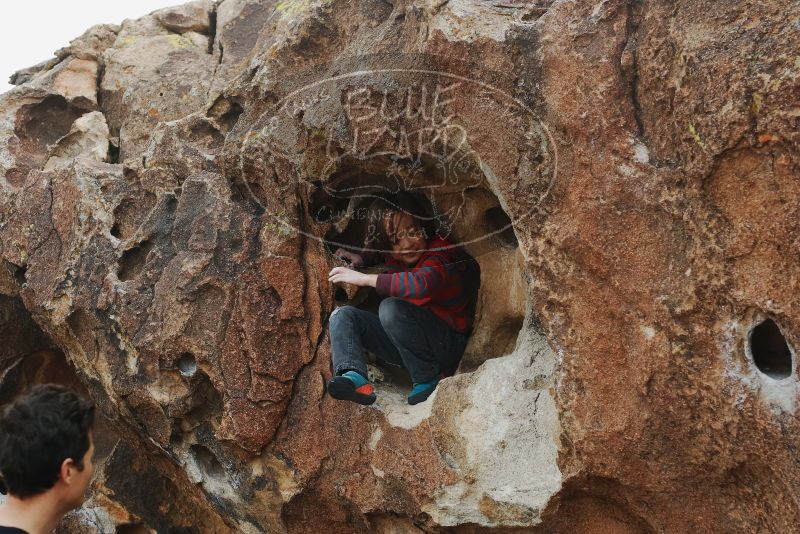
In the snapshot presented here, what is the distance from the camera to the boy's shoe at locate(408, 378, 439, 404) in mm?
4859

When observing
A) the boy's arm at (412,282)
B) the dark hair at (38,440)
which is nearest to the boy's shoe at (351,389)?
the boy's arm at (412,282)

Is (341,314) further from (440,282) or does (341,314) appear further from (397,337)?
(440,282)

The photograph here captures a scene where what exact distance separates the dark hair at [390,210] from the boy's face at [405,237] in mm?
106

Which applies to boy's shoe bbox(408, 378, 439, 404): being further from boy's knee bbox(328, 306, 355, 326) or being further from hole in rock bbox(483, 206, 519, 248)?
hole in rock bbox(483, 206, 519, 248)

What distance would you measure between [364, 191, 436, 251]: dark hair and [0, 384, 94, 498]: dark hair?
111 inches

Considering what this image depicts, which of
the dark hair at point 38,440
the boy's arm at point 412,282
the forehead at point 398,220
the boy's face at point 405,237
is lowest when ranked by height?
the boy's arm at point 412,282

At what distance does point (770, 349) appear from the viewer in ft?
11.5

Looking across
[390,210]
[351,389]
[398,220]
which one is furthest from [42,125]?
[351,389]

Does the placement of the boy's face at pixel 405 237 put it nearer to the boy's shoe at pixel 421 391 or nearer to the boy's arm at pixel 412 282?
the boy's arm at pixel 412 282

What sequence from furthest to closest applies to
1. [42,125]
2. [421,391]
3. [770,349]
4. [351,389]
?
[42,125] → [421,391] → [351,389] → [770,349]

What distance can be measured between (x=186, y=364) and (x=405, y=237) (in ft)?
5.48

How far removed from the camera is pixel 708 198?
350 cm

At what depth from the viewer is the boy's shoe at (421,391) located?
15.9 ft

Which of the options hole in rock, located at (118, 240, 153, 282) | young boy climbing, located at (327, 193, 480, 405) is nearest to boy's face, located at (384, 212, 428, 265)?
young boy climbing, located at (327, 193, 480, 405)
